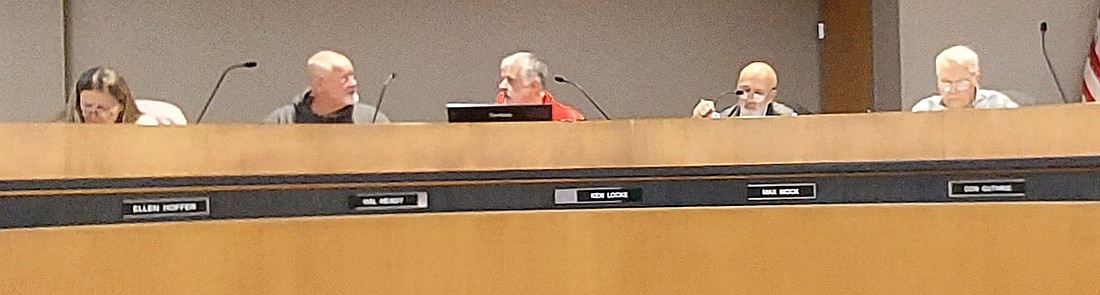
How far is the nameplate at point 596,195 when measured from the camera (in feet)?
7.11

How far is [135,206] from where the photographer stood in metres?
1.97

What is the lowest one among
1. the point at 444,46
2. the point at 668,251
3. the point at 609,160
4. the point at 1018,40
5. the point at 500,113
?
the point at 668,251

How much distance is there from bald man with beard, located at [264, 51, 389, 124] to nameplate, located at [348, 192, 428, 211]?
175cm

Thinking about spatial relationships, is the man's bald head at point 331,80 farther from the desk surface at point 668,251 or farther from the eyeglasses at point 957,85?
the desk surface at point 668,251

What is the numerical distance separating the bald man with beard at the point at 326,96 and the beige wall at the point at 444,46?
2509mm

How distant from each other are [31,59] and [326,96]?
8.40 feet

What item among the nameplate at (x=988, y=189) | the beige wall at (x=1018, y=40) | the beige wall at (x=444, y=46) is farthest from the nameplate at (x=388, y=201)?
the beige wall at (x=444, y=46)

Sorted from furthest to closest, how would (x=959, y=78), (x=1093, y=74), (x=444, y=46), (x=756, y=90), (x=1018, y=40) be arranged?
(x=444, y=46) < (x=1018, y=40) < (x=1093, y=74) < (x=756, y=90) < (x=959, y=78)

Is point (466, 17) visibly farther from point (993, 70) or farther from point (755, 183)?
point (755, 183)

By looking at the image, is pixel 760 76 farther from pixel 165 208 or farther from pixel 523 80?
pixel 165 208

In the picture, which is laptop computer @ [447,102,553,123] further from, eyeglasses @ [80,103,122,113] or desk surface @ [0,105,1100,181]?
desk surface @ [0,105,1100,181]

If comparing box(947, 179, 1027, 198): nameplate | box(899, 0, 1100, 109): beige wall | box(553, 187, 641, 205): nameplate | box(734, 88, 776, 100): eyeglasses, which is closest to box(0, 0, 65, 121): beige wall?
box(734, 88, 776, 100): eyeglasses

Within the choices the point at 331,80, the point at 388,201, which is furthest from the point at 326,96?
the point at 388,201

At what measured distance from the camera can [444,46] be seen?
21.6 feet
